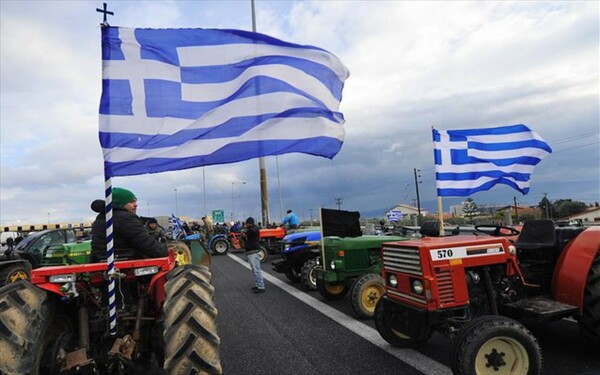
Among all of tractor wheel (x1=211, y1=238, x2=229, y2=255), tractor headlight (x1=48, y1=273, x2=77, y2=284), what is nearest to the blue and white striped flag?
tractor headlight (x1=48, y1=273, x2=77, y2=284)

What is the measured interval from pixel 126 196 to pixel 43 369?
1686 millimetres

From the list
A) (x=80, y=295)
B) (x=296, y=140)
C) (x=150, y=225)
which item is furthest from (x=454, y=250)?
(x=150, y=225)

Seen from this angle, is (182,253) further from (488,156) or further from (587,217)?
(587,217)

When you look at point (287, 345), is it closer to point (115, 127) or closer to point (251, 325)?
point (251, 325)

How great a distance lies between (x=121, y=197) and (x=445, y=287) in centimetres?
343

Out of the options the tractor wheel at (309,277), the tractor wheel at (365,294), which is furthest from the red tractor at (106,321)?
the tractor wheel at (309,277)

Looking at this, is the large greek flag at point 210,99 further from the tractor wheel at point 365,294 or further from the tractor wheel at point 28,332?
the tractor wheel at point 365,294

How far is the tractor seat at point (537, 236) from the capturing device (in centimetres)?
523

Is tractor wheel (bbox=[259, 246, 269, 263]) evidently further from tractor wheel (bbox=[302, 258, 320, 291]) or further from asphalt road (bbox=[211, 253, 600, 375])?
asphalt road (bbox=[211, 253, 600, 375])

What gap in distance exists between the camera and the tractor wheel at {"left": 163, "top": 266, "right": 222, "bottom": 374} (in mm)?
3256

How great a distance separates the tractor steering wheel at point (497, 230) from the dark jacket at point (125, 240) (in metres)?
4.40

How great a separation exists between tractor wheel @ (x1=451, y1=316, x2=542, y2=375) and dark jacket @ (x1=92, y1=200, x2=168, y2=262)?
9.70ft

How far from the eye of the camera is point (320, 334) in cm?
591

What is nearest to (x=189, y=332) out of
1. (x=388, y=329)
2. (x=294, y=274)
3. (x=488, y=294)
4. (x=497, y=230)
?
(x=388, y=329)
